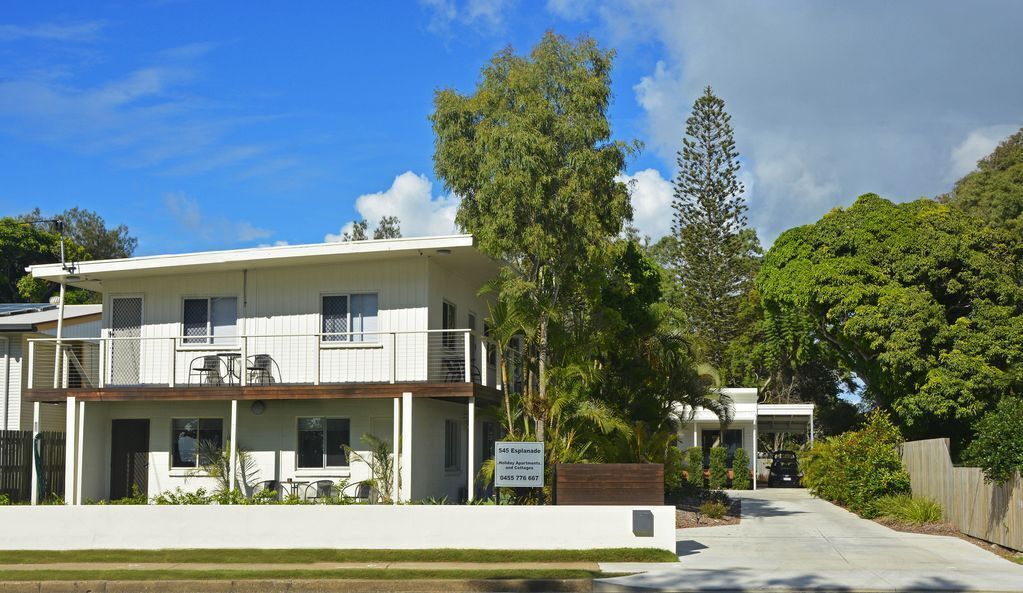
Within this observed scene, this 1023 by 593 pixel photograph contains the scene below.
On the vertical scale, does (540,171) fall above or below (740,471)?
above

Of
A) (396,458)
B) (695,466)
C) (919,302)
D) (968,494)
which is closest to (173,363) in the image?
(396,458)

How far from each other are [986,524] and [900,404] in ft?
28.9

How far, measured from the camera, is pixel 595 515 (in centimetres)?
1792

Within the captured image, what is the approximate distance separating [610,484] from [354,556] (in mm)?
4537

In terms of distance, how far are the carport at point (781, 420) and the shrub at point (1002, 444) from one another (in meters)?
20.4

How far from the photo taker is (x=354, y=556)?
17.7 meters

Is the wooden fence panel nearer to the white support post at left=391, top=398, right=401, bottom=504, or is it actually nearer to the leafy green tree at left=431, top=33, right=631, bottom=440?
the leafy green tree at left=431, top=33, right=631, bottom=440

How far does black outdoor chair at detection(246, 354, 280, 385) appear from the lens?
23594 mm

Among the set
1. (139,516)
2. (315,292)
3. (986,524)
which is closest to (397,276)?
(315,292)

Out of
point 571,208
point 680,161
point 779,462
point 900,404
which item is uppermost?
point 680,161

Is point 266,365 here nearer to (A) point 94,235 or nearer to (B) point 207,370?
(B) point 207,370

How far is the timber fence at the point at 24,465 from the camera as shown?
955 inches

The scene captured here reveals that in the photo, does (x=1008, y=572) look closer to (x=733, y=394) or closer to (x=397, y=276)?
(x=397, y=276)

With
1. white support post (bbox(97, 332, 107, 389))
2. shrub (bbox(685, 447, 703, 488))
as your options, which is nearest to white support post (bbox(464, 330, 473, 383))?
white support post (bbox(97, 332, 107, 389))
